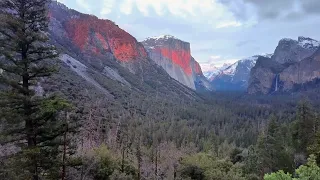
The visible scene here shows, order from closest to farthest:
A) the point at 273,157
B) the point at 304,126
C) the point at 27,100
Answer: the point at 27,100 < the point at 273,157 < the point at 304,126

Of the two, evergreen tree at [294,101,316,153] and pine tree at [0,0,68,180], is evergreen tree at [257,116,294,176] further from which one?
pine tree at [0,0,68,180]

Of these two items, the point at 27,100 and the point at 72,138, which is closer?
the point at 27,100

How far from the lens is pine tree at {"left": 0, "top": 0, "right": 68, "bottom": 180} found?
62.3 ft

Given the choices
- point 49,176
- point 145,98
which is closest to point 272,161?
point 49,176

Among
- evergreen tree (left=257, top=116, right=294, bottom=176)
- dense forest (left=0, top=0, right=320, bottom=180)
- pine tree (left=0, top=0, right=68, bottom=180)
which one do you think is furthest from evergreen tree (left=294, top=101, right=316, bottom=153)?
pine tree (left=0, top=0, right=68, bottom=180)

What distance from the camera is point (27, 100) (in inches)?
755

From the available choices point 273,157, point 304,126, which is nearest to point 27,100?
point 273,157

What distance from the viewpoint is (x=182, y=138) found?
334 feet

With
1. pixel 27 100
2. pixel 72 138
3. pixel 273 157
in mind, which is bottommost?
pixel 273 157

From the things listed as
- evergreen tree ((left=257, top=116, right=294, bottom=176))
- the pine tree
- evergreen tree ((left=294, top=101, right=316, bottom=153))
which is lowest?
evergreen tree ((left=257, top=116, right=294, bottom=176))

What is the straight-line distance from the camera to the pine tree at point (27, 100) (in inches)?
747

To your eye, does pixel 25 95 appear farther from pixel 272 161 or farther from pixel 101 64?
pixel 101 64

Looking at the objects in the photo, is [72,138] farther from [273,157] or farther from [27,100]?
[273,157]

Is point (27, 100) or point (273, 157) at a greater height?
point (27, 100)
